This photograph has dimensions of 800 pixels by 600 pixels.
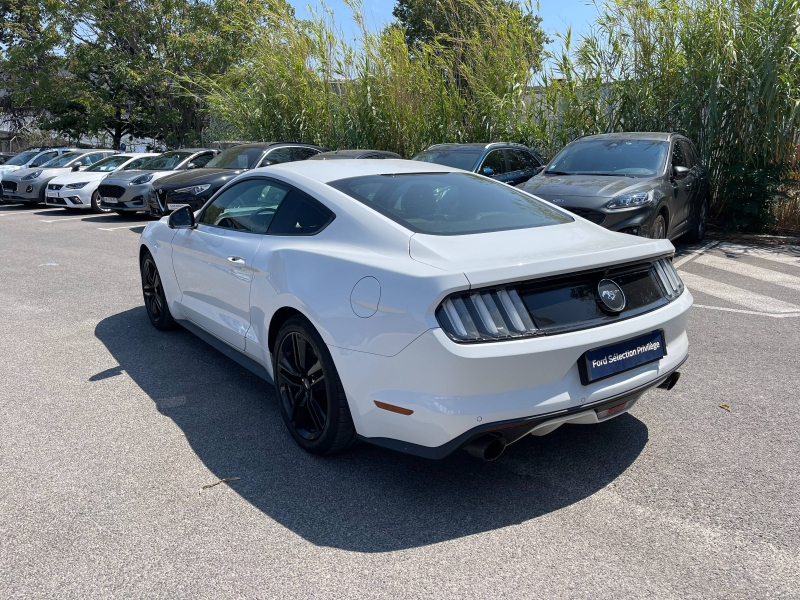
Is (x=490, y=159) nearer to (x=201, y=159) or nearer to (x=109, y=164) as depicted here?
(x=201, y=159)

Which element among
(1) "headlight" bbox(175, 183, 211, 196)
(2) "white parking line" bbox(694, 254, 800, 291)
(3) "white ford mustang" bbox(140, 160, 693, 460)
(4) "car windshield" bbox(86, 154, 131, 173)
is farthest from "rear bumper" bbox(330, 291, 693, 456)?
(4) "car windshield" bbox(86, 154, 131, 173)

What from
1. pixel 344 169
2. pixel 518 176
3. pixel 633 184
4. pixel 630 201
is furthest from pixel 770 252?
pixel 344 169

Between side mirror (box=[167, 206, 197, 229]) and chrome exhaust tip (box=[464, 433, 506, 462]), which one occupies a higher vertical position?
side mirror (box=[167, 206, 197, 229])

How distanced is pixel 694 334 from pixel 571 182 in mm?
3531

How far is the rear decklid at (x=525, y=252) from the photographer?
10.1 feet

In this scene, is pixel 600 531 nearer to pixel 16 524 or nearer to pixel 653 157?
pixel 16 524

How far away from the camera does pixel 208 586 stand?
2.68m

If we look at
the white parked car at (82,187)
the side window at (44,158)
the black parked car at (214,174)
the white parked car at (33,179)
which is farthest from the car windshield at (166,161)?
the side window at (44,158)

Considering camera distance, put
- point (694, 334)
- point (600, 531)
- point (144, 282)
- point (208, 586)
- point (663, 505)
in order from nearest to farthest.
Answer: point (208, 586) → point (600, 531) → point (663, 505) → point (694, 334) → point (144, 282)

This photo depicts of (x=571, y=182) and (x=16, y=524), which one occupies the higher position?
(x=571, y=182)

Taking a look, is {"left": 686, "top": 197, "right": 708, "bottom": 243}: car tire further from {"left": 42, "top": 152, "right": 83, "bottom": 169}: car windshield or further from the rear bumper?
{"left": 42, "top": 152, "right": 83, "bottom": 169}: car windshield

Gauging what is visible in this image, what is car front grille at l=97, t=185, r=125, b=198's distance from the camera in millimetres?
15359

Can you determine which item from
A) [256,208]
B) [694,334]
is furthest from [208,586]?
[694,334]

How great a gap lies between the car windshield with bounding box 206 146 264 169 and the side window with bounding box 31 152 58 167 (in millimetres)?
10280
